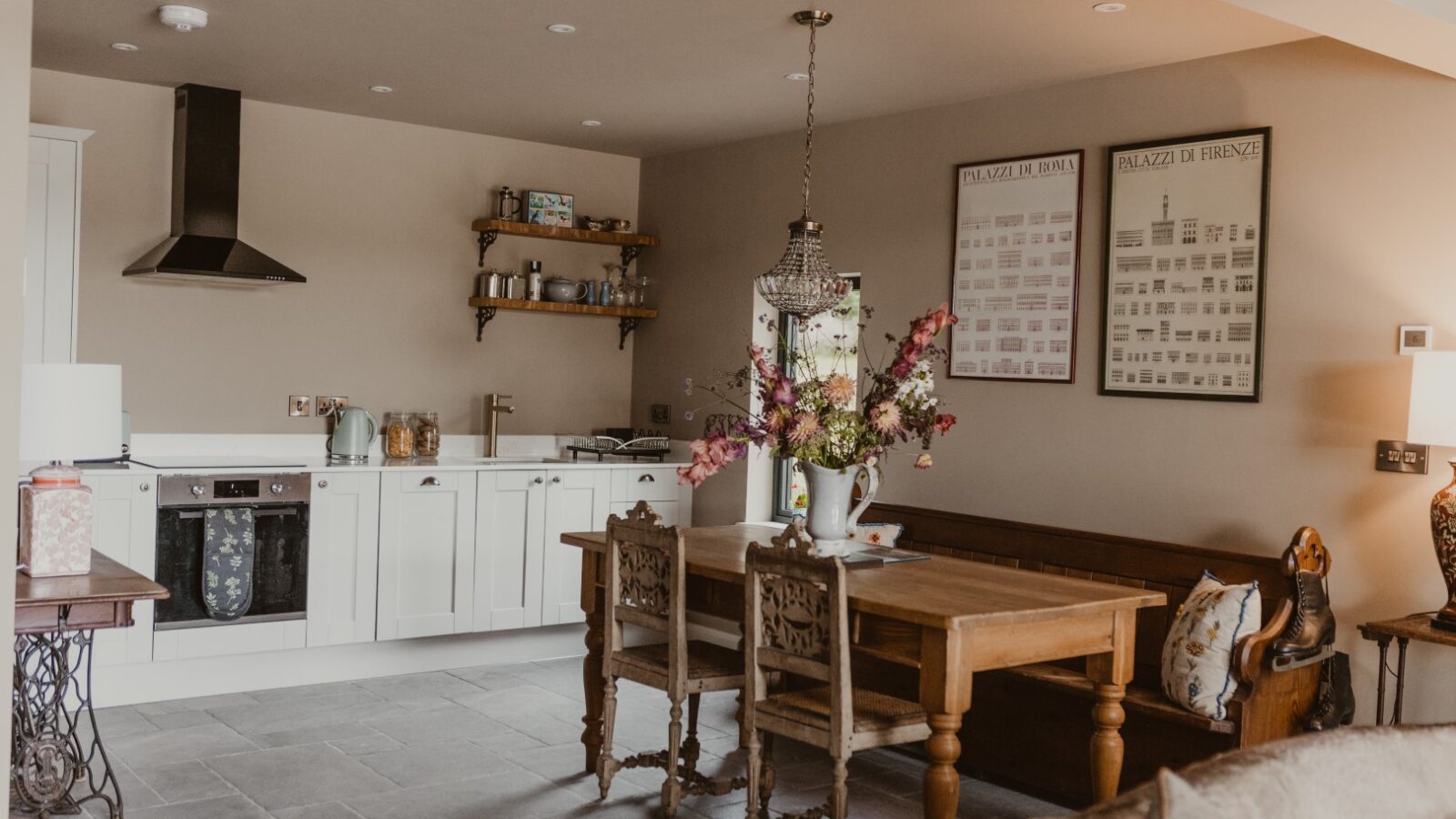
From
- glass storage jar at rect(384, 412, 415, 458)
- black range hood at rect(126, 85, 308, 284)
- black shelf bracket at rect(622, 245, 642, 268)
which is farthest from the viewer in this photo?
black shelf bracket at rect(622, 245, 642, 268)

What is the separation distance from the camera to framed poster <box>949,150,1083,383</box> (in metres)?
4.75

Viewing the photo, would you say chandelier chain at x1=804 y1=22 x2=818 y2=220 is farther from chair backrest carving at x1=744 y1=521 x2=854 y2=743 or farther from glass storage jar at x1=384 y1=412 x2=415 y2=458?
glass storage jar at x1=384 y1=412 x2=415 y2=458

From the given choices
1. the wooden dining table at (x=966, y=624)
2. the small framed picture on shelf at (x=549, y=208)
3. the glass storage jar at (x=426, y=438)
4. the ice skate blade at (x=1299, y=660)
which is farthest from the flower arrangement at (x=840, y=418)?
the small framed picture on shelf at (x=549, y=208)

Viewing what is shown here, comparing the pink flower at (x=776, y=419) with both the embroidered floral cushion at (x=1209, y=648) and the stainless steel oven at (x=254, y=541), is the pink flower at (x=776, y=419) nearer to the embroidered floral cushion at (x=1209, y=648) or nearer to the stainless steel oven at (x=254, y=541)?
the embroidered floral cushion at (x=1209, y=648)

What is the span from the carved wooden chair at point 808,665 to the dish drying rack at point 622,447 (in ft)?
9.87

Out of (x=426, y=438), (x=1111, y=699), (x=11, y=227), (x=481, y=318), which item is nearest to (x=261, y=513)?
(x=426, y=438)

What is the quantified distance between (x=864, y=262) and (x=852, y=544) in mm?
1782

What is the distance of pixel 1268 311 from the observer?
4.17 metres

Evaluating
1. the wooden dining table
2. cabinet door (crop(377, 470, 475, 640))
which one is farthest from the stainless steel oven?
the wooden dining table

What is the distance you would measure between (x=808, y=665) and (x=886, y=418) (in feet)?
2.63

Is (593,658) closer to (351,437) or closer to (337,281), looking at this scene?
(351,437)

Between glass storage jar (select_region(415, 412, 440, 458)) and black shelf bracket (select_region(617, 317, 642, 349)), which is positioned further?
black shelf bracket (select_region(617, 317, 642, 349))

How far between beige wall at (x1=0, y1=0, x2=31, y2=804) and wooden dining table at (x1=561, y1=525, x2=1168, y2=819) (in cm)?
185

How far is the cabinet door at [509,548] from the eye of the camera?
575cm
